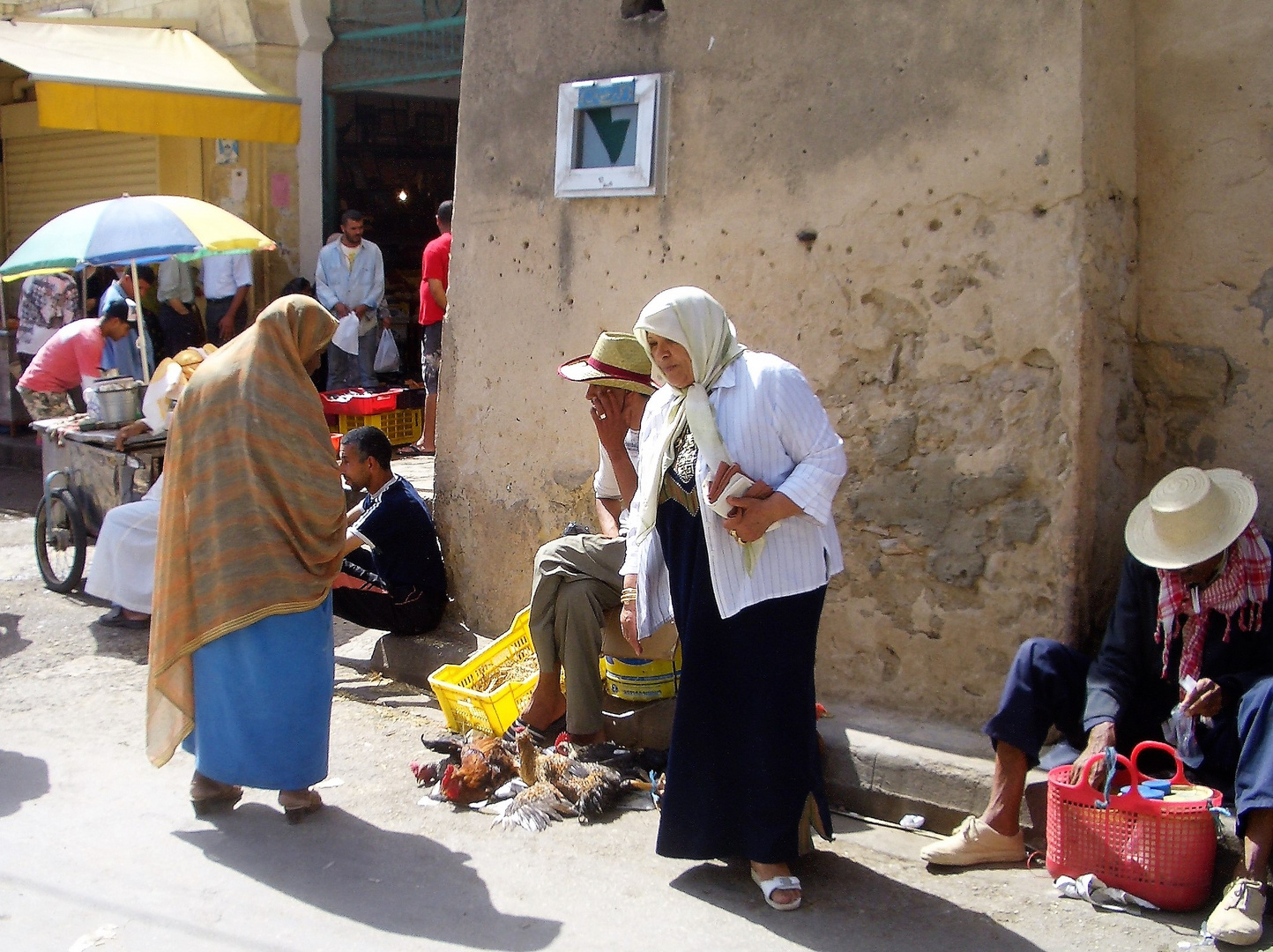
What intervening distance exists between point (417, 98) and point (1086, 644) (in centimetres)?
1007

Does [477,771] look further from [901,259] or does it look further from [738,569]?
[901,259]

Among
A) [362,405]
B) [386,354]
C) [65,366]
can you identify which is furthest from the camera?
[386,354]

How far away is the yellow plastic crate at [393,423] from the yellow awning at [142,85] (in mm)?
2946

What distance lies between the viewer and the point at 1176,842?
132 inches

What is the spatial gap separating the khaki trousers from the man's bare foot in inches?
42.5

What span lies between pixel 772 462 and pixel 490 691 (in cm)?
185

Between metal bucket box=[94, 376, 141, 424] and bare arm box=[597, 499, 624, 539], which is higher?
metal bucket box=[94, 376, 141, 424]

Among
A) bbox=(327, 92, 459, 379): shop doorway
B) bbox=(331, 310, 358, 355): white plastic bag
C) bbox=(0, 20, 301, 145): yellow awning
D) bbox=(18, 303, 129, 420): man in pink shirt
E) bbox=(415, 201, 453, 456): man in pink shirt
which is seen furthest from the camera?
bbox=(327, 92, 459, 379): shop doorway

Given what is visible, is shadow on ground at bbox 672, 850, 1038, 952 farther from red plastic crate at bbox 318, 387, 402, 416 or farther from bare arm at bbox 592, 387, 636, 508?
red plastic crate at bbox 318, 387, 402, 416

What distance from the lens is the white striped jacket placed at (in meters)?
3.45

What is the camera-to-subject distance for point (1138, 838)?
3.39 meters

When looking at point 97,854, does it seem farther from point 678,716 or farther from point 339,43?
point 339,43

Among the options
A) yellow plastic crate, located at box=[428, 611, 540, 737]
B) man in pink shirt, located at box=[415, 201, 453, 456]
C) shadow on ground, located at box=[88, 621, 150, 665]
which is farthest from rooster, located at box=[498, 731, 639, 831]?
man in pink shirt, located at box=[415, 201, 453, 456]

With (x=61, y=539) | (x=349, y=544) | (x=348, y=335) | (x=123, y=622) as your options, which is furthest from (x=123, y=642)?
(x=348, y=335)
